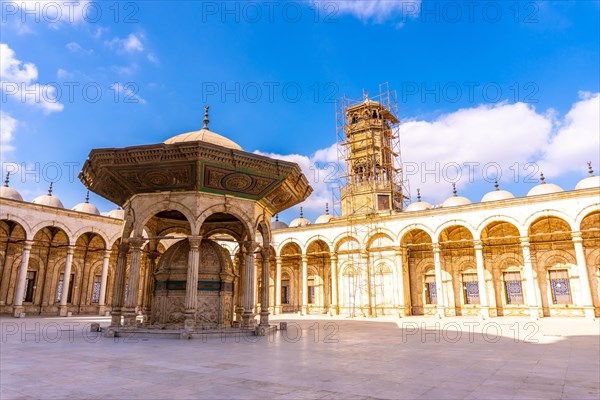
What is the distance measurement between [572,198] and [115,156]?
22551mm

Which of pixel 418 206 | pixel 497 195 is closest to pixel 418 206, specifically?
pixel 418 206

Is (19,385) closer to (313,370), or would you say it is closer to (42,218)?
(313,370)

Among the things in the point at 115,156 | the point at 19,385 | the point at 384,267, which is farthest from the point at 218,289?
the point at 384,267

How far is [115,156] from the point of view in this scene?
34.1 ft

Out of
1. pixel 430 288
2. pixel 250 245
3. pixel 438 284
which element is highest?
pixel 250 245

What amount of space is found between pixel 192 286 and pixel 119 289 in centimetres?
293

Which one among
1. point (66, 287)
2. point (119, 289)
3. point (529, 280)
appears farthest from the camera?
point (66, 287)

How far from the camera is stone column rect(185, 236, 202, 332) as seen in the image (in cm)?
1003

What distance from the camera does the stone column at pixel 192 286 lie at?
10026mm

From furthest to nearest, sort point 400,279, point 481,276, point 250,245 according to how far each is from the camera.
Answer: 1. point 400,279
2. point 481,276
3. point 250,245

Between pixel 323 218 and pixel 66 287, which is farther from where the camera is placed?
pixel 323 218

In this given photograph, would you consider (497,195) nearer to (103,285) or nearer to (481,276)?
(481,276)

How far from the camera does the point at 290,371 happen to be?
5547mm

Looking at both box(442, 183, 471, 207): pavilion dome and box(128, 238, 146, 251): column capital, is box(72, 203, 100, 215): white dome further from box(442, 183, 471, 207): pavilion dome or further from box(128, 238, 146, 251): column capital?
box(442, 183, 471, 207): pavilion dome
